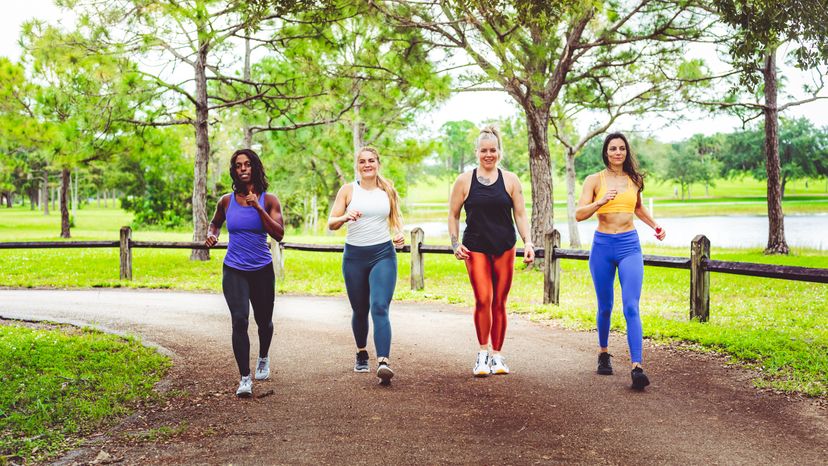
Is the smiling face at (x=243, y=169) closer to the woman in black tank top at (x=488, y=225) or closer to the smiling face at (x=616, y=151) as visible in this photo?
the woman in black tank top at (x=488, y=225)

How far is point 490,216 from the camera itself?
591 centimetres

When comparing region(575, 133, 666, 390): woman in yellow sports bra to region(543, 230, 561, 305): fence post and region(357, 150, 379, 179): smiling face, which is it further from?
region(543, 230, 561, 305): fence post

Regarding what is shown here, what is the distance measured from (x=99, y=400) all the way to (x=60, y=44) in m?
13.8

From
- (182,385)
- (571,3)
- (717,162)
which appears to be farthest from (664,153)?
(182,385)

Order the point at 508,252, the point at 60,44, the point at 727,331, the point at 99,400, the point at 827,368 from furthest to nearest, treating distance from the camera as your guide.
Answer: the point at 60,44
the point at 727,331
the point at 827,368
the point at 508,252
the point at 99,400

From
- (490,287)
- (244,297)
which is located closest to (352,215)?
(244,297)

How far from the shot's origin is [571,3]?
9492mm

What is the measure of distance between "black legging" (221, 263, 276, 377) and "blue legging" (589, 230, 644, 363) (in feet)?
8.80

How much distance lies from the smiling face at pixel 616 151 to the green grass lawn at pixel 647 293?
2273 millimetres

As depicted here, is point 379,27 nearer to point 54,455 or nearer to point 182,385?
point 182,385

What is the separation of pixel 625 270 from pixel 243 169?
3.21 m

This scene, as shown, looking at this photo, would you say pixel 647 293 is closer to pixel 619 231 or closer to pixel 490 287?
pixel 619 231

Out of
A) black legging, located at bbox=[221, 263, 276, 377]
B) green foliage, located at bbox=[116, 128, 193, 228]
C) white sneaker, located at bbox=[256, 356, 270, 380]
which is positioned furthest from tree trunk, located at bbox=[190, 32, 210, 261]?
green foliage, located at bbox=[116, 128, 193, 228]

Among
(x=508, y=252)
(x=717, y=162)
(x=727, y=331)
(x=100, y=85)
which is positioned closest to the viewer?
(x=508, y=252)
